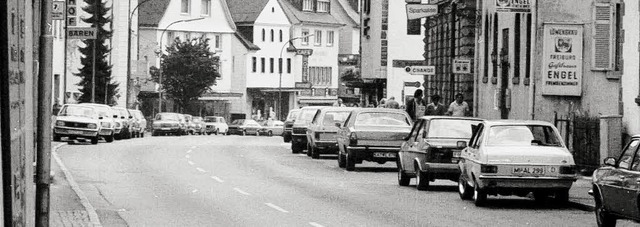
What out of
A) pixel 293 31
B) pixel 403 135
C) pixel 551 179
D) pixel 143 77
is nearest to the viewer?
pixel 551 179

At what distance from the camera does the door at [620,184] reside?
49.9ft

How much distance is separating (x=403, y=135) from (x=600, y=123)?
552 centimetres

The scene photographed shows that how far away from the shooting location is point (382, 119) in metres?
32.8

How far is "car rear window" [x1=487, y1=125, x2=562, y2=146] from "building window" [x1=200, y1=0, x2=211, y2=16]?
100 metres

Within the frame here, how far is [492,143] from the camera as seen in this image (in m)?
21.1

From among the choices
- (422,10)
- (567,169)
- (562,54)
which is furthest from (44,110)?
(422,10)

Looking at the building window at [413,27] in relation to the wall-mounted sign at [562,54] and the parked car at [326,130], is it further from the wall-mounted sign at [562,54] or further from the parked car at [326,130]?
the wall-mounted sign at [562,54]

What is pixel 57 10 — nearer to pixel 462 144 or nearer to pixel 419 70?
pixel 462 144

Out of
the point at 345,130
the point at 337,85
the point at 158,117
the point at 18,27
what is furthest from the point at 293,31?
the point at 18,27

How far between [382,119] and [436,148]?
8.28 metres

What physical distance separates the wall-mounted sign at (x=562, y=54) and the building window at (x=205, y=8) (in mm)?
92345

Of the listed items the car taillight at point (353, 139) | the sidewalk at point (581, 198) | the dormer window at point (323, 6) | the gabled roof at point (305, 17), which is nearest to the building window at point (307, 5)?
the gabled roof at point (305, 17)

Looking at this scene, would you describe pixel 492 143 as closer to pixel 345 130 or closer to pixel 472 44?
pixel 345 130

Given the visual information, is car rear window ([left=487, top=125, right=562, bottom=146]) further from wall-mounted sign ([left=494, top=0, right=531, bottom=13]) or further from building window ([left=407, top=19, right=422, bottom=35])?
building window ([left=407, top=19, right=422, bottom=35])
